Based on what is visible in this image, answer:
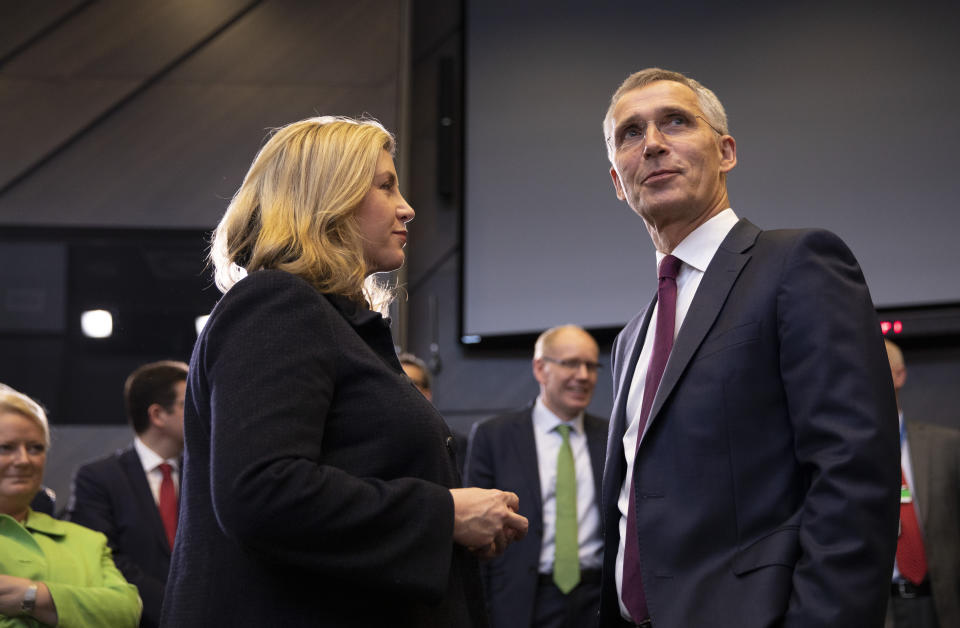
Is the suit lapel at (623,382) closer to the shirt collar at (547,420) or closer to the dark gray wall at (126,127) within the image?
the shirt collar at (547,420)

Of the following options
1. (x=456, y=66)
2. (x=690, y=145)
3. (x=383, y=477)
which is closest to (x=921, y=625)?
(x=690, y=145)

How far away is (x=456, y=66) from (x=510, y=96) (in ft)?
1.46

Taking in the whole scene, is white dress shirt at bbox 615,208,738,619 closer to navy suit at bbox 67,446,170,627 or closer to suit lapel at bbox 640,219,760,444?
suit lapel at bbox 640,219,760,444

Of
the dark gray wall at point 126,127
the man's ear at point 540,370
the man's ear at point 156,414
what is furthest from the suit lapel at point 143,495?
the dark gray wall at point 126,127

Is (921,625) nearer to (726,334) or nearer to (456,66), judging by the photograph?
(726,334)

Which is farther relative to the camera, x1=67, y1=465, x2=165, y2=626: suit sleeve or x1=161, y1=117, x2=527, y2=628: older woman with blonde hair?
x1=67, y1=465, x2=165, y2=626: suit sleeve

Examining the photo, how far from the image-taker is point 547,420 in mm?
3922

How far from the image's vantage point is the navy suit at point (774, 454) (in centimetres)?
135

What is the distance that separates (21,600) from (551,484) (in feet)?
6.88

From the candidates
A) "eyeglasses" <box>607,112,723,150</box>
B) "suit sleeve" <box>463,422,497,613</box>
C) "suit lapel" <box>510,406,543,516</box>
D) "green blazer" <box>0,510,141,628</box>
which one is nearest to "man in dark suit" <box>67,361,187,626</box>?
"green blazer" <box>0,510,141,628</box>

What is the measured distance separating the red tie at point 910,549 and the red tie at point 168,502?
2516 millimetres

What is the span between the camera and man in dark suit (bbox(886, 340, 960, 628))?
3.41 m

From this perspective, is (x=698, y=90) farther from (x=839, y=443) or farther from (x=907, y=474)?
(x=907, y=474)

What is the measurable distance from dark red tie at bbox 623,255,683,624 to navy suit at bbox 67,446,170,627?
2022 millimetres
